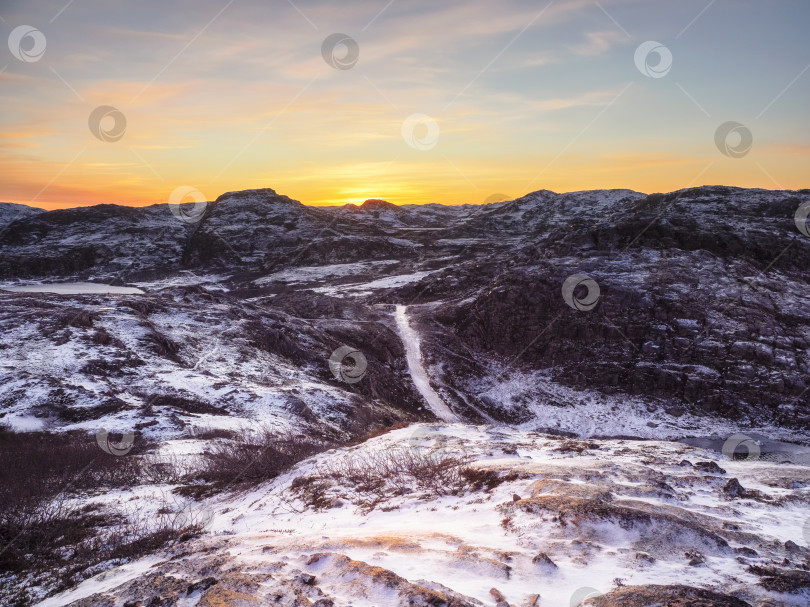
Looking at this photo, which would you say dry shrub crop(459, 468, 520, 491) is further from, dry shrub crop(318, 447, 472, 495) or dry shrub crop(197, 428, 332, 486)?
dry shrub crop(197, 428, 332, 486)

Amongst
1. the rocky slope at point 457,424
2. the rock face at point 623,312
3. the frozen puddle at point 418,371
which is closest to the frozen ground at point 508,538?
the rocky slope at point 457,424

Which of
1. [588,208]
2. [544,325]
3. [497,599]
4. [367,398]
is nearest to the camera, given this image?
[497,599]

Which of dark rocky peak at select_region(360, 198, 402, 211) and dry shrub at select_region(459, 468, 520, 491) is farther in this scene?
dark rocky peak at select_region(360, 198, 402, 211)

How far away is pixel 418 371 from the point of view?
4388 centimetres

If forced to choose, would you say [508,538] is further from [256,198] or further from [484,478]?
[256,198]

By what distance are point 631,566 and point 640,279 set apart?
48586 mm

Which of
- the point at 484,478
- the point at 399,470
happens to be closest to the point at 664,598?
the point at 484,478

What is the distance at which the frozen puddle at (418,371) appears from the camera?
37500 millimetres

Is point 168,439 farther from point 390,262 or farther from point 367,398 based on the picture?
point 390,262

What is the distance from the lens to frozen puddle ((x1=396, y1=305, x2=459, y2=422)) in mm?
37500

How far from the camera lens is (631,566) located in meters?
7.22

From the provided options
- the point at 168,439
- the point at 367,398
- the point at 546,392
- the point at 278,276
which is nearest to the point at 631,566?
the point at 168,439

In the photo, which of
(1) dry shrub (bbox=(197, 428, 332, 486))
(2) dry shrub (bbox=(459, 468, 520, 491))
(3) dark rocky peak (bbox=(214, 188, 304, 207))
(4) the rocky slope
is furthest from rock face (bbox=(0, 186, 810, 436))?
(3) dark rocky peak (bbox=(214, 188, 304, 207))

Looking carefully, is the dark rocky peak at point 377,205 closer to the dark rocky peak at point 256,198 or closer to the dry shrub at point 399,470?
the dark rocky peak at point 256,198
